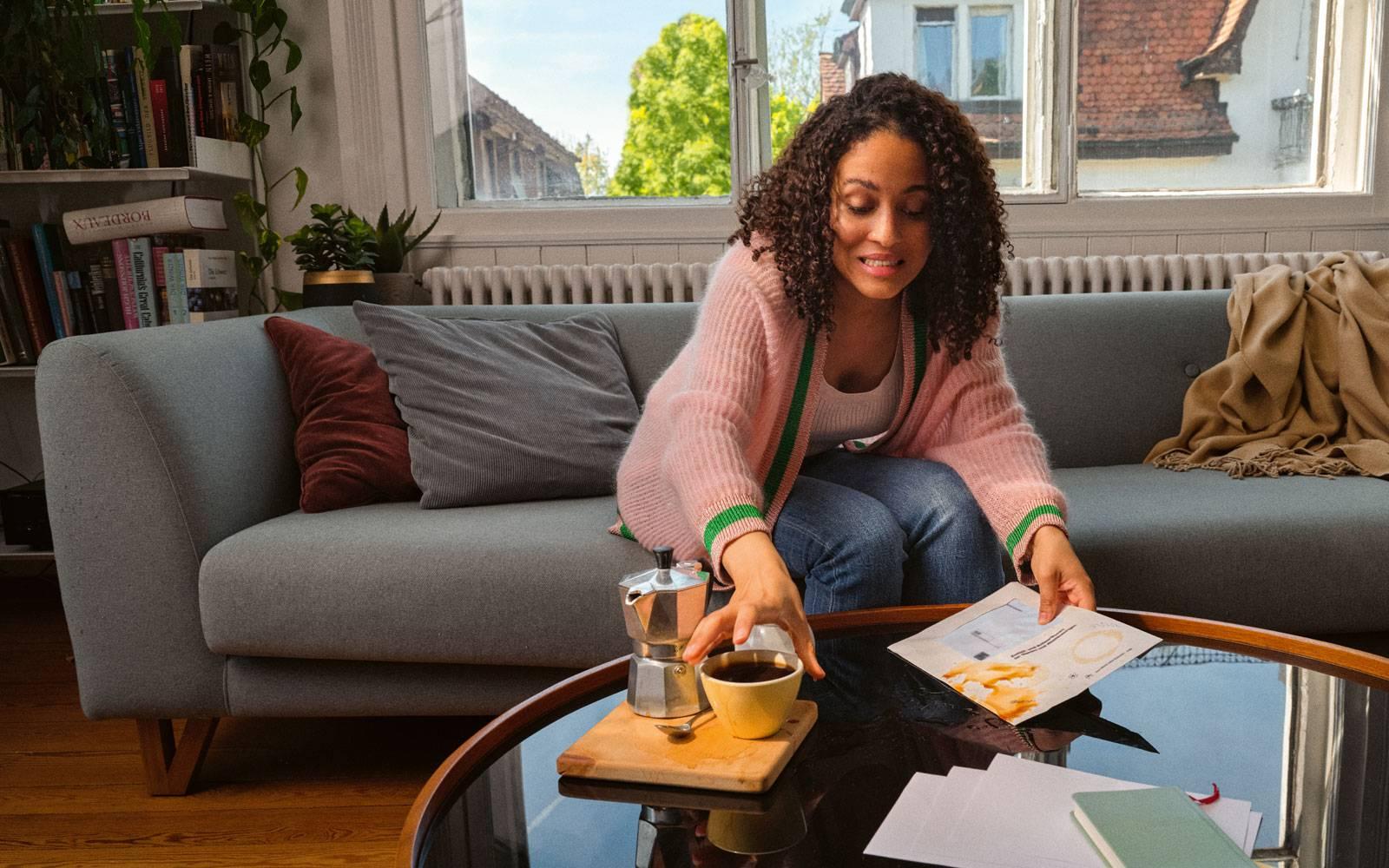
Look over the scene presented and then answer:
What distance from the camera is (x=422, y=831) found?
0.70 m

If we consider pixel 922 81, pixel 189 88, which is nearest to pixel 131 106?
pixel 189 88

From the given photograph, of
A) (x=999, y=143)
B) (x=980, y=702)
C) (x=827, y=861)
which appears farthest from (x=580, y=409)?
(x=999, y=143)

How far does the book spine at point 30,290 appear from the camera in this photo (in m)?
2.45

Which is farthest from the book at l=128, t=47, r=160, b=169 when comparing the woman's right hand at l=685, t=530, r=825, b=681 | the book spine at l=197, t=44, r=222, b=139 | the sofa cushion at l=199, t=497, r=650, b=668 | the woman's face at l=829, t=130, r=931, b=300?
the woman's right hand at l=685, t=530, r=825, b=681

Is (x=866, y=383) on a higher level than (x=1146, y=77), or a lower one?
lower

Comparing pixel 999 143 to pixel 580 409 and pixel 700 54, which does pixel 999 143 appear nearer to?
pixel 700 54

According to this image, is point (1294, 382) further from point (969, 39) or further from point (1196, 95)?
point (969, 39)

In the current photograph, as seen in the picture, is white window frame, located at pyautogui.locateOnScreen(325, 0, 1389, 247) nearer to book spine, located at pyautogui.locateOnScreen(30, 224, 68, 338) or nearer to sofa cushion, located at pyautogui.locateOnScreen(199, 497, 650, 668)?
book spine, located at pyautogui.locateOnScreen(30, 224, 68, 338)

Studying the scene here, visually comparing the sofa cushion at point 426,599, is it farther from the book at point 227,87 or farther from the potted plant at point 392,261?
the book at point 227,87

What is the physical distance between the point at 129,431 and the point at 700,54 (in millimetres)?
1749

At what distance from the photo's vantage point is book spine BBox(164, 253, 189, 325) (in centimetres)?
242

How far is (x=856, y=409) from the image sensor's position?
142cm

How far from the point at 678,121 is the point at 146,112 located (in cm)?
124

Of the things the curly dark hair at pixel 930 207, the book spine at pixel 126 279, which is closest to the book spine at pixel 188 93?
the book spine at pixel 126 279
